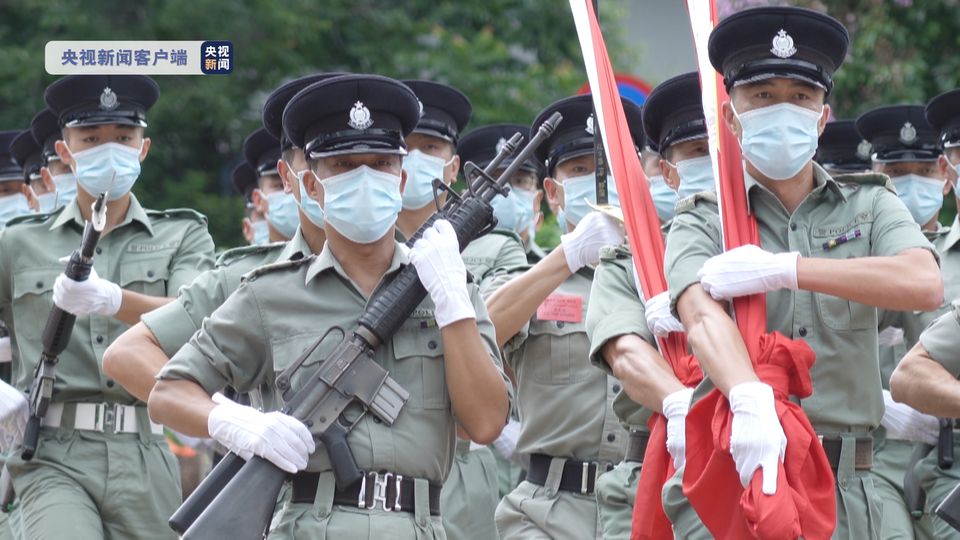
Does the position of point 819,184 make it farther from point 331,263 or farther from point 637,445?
point 331,263

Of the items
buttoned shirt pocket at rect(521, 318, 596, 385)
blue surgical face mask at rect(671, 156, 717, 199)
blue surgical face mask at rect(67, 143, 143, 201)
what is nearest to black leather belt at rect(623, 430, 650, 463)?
buttoned shirt pocket at rect(521, 318, 596, 385)

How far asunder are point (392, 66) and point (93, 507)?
9632 millimetres

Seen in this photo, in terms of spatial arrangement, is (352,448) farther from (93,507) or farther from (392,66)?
(392,66)

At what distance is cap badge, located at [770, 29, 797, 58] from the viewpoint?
4.20 meters

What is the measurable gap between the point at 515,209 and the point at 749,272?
364 cm

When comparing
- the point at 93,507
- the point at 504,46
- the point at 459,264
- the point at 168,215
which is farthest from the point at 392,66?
the point at 459,264

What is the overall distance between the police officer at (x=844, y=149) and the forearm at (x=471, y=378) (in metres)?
4.28

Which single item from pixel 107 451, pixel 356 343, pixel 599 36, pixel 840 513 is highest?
pixel 599 36

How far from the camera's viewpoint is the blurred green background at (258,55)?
13992 millimetres

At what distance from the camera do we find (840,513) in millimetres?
4188

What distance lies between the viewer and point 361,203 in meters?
4.41

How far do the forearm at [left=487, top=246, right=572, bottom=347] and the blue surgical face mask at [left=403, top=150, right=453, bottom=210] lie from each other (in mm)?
1074

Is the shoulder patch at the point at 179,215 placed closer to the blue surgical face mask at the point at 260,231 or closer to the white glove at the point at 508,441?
the blue surgical face mask at the point at 260,231

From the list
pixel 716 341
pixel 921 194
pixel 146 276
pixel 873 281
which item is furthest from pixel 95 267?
pixel 921 194
